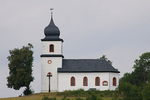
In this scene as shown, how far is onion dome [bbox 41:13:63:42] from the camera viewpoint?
3568 inches

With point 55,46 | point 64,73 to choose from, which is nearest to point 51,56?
point 55,46

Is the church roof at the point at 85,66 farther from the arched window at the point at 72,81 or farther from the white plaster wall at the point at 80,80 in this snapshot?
the arched window at the point at 72,81

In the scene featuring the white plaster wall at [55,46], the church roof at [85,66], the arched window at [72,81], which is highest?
the white plaster wall at [55,46]

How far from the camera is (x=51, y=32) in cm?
9075

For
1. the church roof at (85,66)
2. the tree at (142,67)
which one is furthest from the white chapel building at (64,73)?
the tree at (142,67)

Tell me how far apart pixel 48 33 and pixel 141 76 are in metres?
24.1

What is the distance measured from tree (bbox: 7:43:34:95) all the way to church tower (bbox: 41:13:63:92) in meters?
2.44

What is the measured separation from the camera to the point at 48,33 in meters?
90.8

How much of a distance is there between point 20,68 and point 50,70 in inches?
210

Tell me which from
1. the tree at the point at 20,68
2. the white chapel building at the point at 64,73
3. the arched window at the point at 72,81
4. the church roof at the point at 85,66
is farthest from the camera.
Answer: the church roof at the point at 85,66

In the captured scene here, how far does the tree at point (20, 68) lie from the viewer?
87.7m

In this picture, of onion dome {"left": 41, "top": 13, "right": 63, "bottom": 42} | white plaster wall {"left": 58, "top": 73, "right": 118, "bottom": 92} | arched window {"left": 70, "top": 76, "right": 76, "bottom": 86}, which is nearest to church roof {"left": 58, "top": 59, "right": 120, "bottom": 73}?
white plaster wall {"left": 58, "top": 73, "right": 118, "bottom": 92}

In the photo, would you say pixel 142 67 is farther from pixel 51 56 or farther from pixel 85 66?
pixel 51 56

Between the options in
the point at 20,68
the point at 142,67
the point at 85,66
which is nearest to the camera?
the point at 20,68
